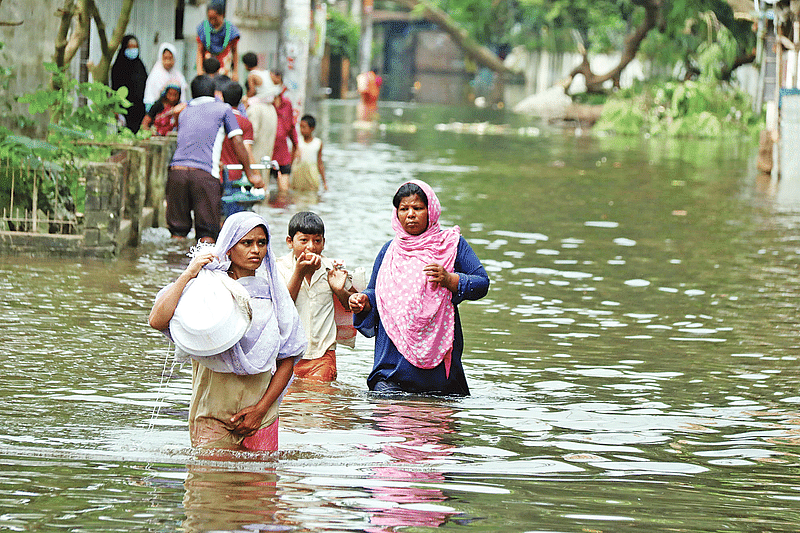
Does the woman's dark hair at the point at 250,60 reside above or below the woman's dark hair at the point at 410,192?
above

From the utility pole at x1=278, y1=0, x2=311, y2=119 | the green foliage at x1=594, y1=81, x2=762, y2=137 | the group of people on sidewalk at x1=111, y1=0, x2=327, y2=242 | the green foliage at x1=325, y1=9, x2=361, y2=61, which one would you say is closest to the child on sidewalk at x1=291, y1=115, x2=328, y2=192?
the group of people on sidewalk at x1=111, y1=0, x2=327, y2=242

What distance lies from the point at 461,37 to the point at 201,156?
206 ft

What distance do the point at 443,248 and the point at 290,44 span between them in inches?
652

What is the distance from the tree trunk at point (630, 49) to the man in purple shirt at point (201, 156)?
3332 centimetres

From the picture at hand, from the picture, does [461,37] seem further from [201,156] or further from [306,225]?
[306,225]

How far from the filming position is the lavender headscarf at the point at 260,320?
5.62 metres

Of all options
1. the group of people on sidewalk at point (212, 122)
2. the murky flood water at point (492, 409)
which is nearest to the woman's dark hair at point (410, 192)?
the murky flood water at point (492, 409)

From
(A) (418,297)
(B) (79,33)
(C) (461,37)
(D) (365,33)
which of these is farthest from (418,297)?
(C) (461,37)

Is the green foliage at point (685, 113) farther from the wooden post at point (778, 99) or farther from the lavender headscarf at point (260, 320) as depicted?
the lavender headscarf at point (260, 320)

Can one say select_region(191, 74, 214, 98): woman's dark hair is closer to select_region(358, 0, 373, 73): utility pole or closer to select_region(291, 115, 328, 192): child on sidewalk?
select_region(291, 115, 328, 192): child on sidewalk

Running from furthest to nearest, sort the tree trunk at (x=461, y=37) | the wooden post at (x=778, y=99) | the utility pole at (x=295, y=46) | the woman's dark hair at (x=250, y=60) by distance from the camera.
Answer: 1. the tree trunk at (x=461, y=37)
2. the wooden post at (x=778, y=99)
3. the utility pole at (x=295, y=46)
4. the woman's dark hair at (x=250, y=60)

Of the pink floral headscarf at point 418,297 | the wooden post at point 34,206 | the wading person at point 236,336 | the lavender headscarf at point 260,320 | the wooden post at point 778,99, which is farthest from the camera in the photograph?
the wooden post at point 778,99

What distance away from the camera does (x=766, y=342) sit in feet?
33.5

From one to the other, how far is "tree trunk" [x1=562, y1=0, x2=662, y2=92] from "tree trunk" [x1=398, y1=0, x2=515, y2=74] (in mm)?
22551
